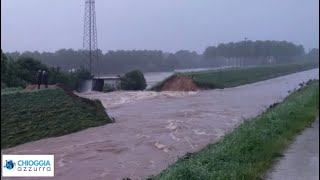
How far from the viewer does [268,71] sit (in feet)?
265

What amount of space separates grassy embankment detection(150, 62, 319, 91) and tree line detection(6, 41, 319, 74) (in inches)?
85.2

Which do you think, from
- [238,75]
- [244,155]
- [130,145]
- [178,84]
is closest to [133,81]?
[178,84]

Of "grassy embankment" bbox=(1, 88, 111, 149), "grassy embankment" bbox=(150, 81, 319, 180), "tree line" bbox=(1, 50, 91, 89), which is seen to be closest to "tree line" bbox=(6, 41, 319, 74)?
"tree line" bbox=(1, 50, 91, 89)

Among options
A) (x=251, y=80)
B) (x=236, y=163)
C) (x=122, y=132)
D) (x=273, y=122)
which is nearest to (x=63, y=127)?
(x=122, y=132)

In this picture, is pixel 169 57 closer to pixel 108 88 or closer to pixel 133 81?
pixel 133 81

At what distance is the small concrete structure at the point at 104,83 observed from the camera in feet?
136

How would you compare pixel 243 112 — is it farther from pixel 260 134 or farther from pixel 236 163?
pixel 236 163

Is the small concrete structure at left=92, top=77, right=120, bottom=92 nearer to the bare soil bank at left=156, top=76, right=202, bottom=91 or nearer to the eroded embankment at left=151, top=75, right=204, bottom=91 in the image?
the eroded embankment at left=151, top=75, right=204, bottom=91

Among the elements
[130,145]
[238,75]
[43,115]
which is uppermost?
[43,115]

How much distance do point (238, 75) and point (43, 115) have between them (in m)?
53.2

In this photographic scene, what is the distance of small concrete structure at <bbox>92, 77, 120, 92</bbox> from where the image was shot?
4159 centimetres

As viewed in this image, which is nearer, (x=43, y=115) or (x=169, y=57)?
(x=43, y=115)

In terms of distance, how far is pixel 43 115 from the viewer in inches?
680

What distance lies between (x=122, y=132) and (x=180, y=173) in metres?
11.3
